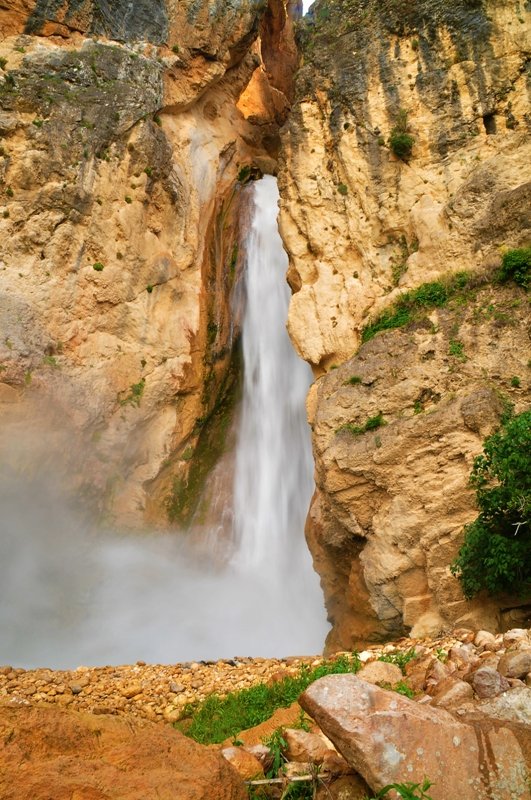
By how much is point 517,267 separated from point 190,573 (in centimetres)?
1261

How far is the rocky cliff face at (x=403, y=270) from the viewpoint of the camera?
10.9 meters

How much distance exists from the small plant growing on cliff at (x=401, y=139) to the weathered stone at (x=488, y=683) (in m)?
15.4

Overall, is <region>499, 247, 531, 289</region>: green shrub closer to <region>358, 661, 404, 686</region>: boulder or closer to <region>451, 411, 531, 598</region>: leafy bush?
<region>451, 411, 531, 598</region>: leafy bush

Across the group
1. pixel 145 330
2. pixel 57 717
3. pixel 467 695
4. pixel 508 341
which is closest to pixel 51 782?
pixel 57 717

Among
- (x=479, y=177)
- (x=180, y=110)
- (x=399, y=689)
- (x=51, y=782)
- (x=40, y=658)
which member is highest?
(x=180, y=110)

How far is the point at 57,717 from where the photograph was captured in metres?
3.34

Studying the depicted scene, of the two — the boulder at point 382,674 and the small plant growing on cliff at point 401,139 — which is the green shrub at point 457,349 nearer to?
the small plant growing on cliff at point 401,139

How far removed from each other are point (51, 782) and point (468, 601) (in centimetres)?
808

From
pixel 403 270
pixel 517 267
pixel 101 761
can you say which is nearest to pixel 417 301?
pixel 403 270

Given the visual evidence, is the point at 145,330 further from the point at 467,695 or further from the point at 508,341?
the point at 467,695

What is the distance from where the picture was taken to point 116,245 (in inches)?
744

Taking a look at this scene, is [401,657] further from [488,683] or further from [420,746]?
[420,746]

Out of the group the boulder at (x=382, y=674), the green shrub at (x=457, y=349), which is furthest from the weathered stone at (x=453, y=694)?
the green shrub at (x=457, y=349)

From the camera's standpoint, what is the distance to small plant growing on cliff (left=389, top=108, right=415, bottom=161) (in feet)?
53.9
